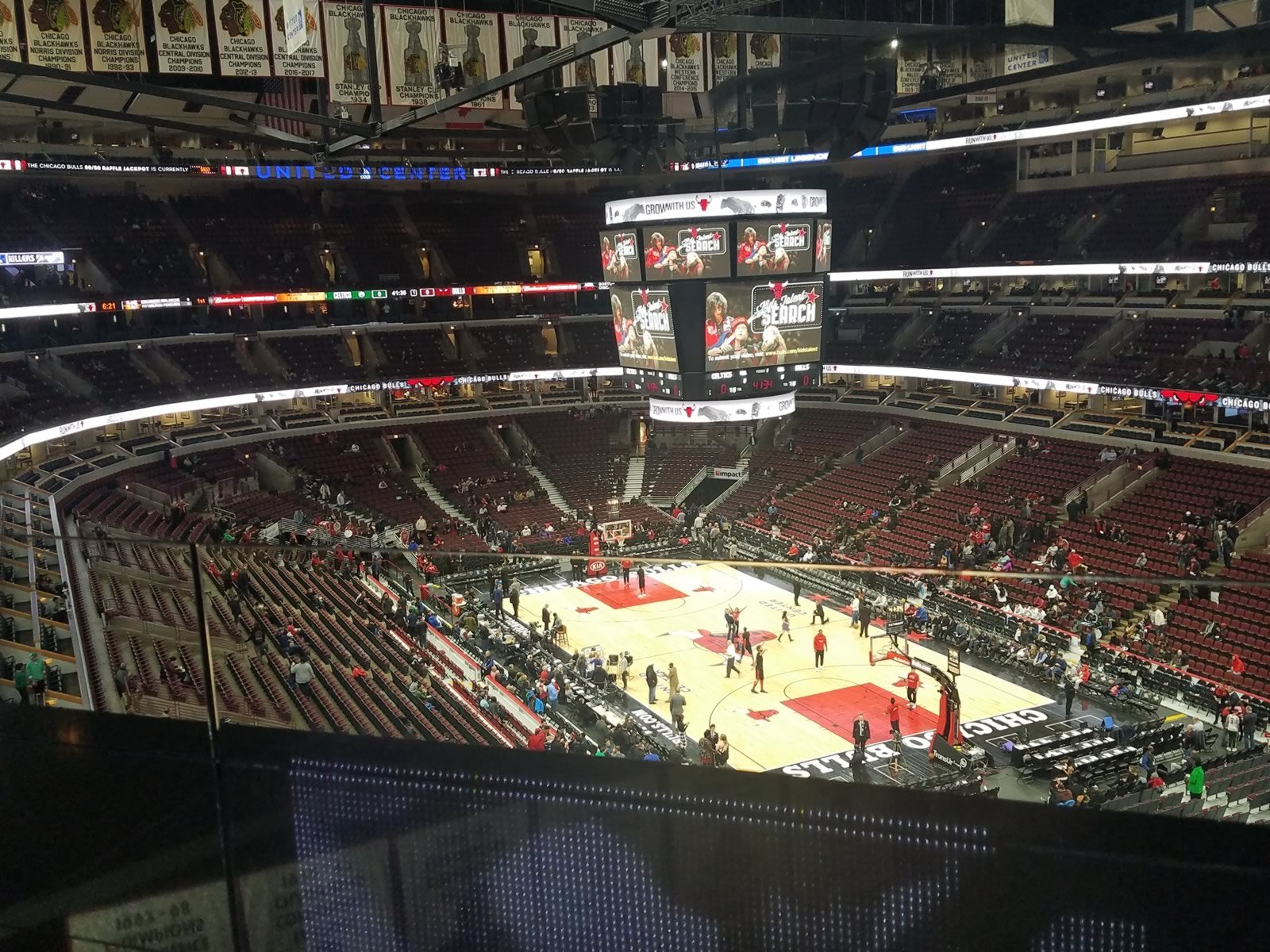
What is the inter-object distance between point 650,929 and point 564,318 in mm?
39965

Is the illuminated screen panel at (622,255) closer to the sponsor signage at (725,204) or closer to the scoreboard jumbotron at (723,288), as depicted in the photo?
the scoreboard jumbotron at (723,288)

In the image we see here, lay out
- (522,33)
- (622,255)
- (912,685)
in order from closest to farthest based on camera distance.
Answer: (912,685), (522,33), (622,255)

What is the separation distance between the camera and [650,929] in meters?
2.97

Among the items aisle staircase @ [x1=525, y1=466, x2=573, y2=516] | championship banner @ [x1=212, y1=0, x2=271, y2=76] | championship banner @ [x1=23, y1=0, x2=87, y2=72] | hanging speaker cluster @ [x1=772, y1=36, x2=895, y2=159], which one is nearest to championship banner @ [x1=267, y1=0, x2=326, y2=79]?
championship banner @ [x1=212, y1=0, x2=271, y2=76]

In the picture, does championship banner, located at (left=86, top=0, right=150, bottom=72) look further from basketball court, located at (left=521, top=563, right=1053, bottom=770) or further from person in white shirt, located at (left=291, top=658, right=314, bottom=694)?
person in white shirt, located at (left=291, top=658, right=314, bottom=694)

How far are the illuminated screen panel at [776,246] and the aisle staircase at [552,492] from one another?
1385cm

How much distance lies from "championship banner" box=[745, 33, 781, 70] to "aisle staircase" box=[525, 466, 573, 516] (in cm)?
1607

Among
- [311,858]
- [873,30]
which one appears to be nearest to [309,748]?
[311,858]

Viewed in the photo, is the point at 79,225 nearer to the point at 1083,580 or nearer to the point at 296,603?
the point at 296,603

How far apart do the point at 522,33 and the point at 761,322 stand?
729cm

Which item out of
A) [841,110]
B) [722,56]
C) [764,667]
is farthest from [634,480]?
[764,667]

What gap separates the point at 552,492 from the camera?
34469 mm

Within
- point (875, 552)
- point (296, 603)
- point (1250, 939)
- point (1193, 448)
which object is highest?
point (296, 603)

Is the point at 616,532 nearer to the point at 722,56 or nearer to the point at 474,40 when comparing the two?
the point at 722,56
